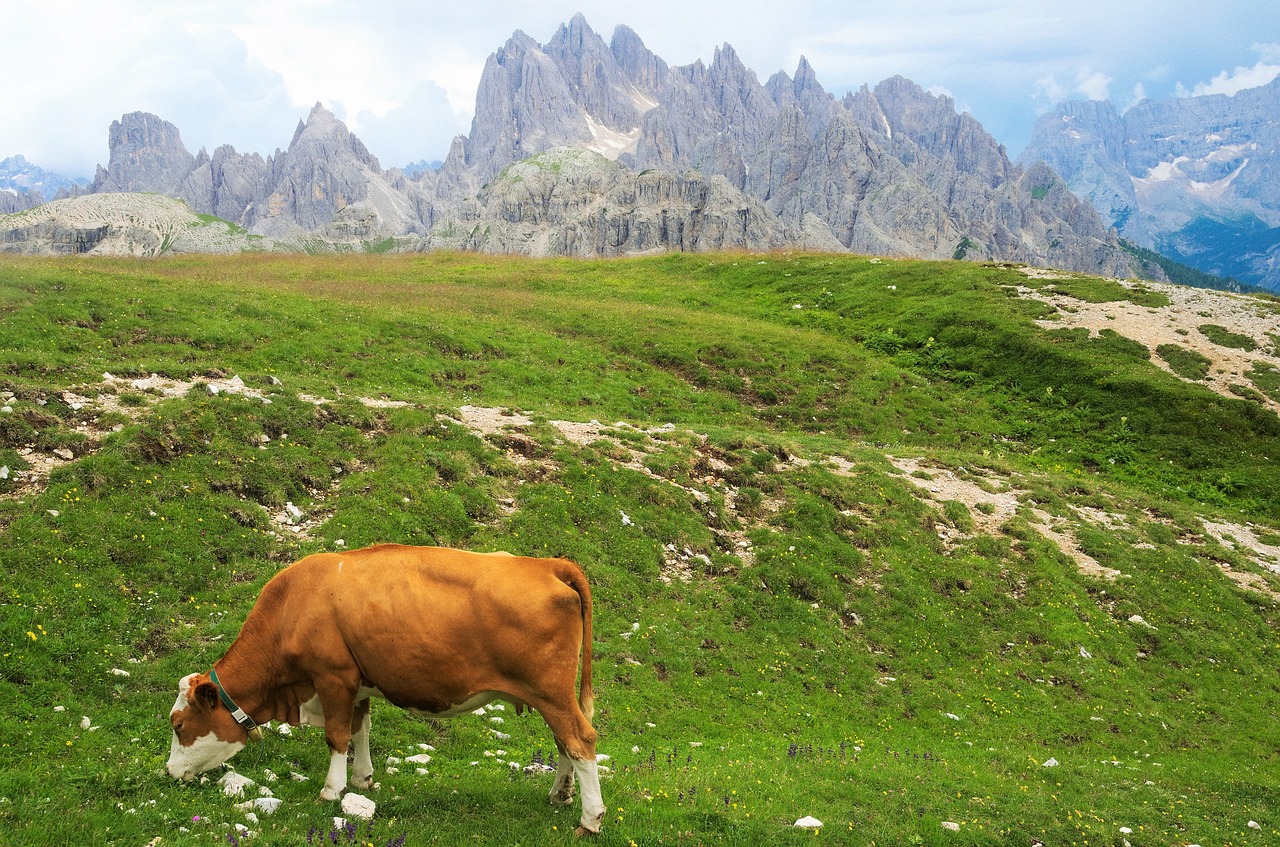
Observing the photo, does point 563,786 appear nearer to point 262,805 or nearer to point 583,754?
point 583,754

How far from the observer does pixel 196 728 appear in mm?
8391

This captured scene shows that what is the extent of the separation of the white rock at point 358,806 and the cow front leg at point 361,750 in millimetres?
619

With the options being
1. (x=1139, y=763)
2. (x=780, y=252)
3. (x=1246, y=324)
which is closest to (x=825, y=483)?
(x=1139, y=763)

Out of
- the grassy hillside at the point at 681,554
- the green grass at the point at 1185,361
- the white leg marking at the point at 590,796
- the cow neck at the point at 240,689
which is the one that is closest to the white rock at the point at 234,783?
the grassy hillside at the point at 681,554

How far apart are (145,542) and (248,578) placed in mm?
2123

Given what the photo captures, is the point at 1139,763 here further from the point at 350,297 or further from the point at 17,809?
the point at 350,297

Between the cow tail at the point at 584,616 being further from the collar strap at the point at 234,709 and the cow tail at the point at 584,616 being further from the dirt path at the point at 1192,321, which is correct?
the dirt path at the point at 1192,321

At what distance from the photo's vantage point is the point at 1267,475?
100 feet

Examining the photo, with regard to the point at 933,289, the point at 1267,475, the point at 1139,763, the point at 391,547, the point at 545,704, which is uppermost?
the point at 933,289

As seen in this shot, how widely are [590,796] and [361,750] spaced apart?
3072 millimetres

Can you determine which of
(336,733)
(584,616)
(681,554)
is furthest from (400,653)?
(681,554)

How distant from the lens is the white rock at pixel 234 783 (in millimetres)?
8133

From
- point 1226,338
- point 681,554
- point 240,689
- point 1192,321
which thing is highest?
point 1192,321

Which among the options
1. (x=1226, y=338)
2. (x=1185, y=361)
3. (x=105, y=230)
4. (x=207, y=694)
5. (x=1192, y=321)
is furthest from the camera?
(x=105, y=230)
